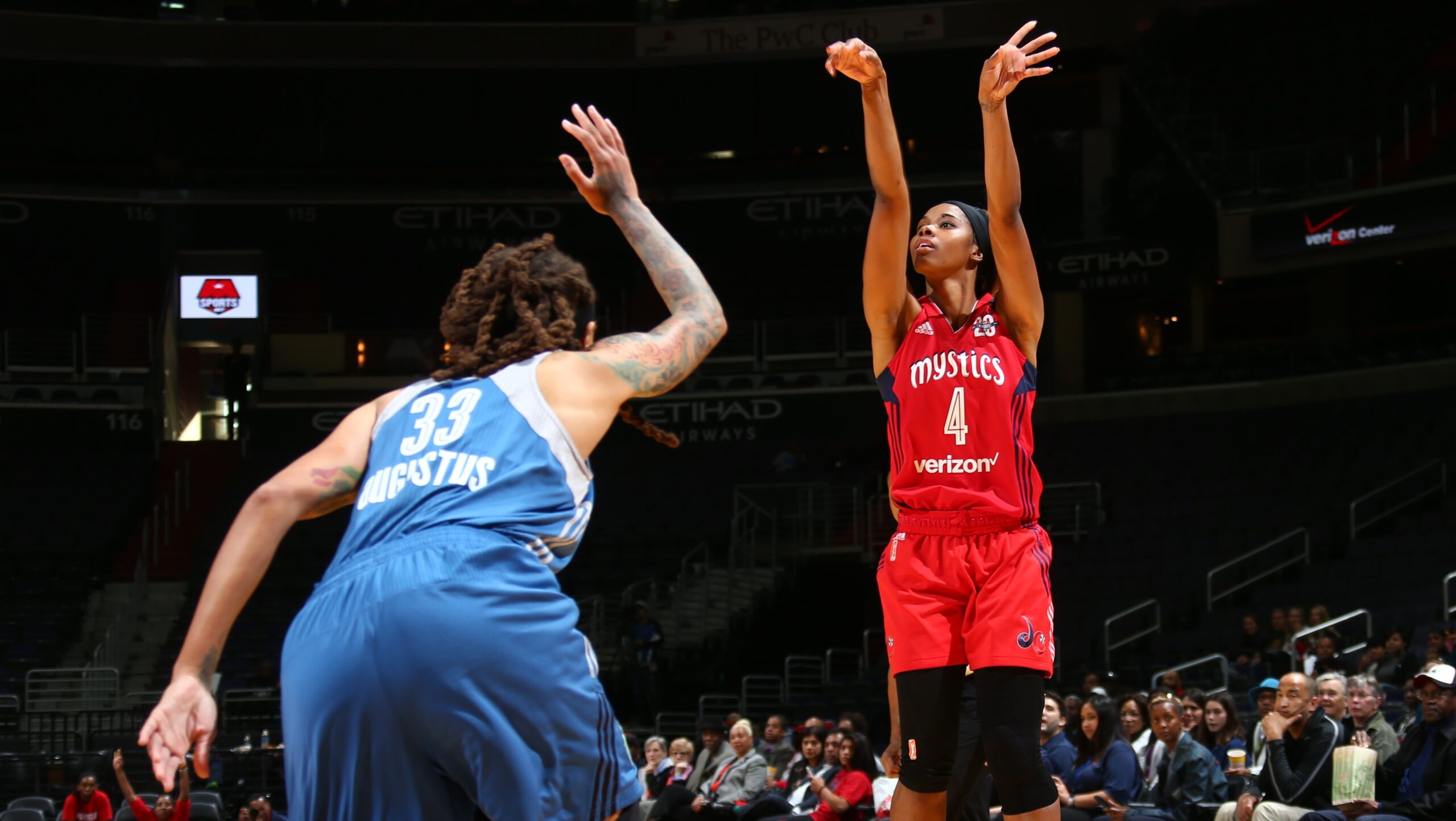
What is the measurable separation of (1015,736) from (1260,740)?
23.3 feet

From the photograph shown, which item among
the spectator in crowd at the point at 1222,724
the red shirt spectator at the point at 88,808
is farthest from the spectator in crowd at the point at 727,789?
the red shirt spectator at the point at 88,808

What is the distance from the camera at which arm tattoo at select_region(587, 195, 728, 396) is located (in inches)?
128

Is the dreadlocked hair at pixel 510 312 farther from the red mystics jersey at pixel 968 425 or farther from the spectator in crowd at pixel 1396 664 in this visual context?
the spectator in crowd at pixel 1396 664

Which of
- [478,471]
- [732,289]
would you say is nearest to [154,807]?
[478,471]

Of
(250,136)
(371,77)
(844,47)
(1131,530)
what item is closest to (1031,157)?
(1131,530)

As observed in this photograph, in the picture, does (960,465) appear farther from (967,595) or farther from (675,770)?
(675,770)

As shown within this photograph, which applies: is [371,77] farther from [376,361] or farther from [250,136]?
[376,361]

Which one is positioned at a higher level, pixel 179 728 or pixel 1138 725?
pixel 179 728

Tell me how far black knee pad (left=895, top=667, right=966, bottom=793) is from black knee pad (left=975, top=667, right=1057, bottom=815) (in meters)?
0.13

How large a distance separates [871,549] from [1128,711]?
1045 cm

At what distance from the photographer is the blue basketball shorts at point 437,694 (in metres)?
2.82

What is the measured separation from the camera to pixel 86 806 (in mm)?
13273

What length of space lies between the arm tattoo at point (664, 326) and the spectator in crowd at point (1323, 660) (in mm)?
11284

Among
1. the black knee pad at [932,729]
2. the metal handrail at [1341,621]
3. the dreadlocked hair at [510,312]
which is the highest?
the dreadlocked hair at [510,312]
